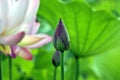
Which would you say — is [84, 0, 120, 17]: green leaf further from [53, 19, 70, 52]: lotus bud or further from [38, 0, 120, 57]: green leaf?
[53, 19, 70, 52]: lotus bud

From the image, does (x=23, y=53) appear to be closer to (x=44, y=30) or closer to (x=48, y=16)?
(x=48, y=16)

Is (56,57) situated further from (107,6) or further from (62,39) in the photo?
(107,6)

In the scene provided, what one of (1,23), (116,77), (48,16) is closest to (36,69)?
(116,77)

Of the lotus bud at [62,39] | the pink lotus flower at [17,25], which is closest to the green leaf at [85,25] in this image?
the pink lotus flower at [17,25]

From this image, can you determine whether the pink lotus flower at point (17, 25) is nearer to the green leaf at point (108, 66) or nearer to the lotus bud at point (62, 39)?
the lotus bud at point (62, 39)

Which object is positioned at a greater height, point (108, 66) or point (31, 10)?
point (31, 10)

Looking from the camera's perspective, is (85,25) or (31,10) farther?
(85,25)

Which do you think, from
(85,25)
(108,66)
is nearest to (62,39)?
(85,25)
